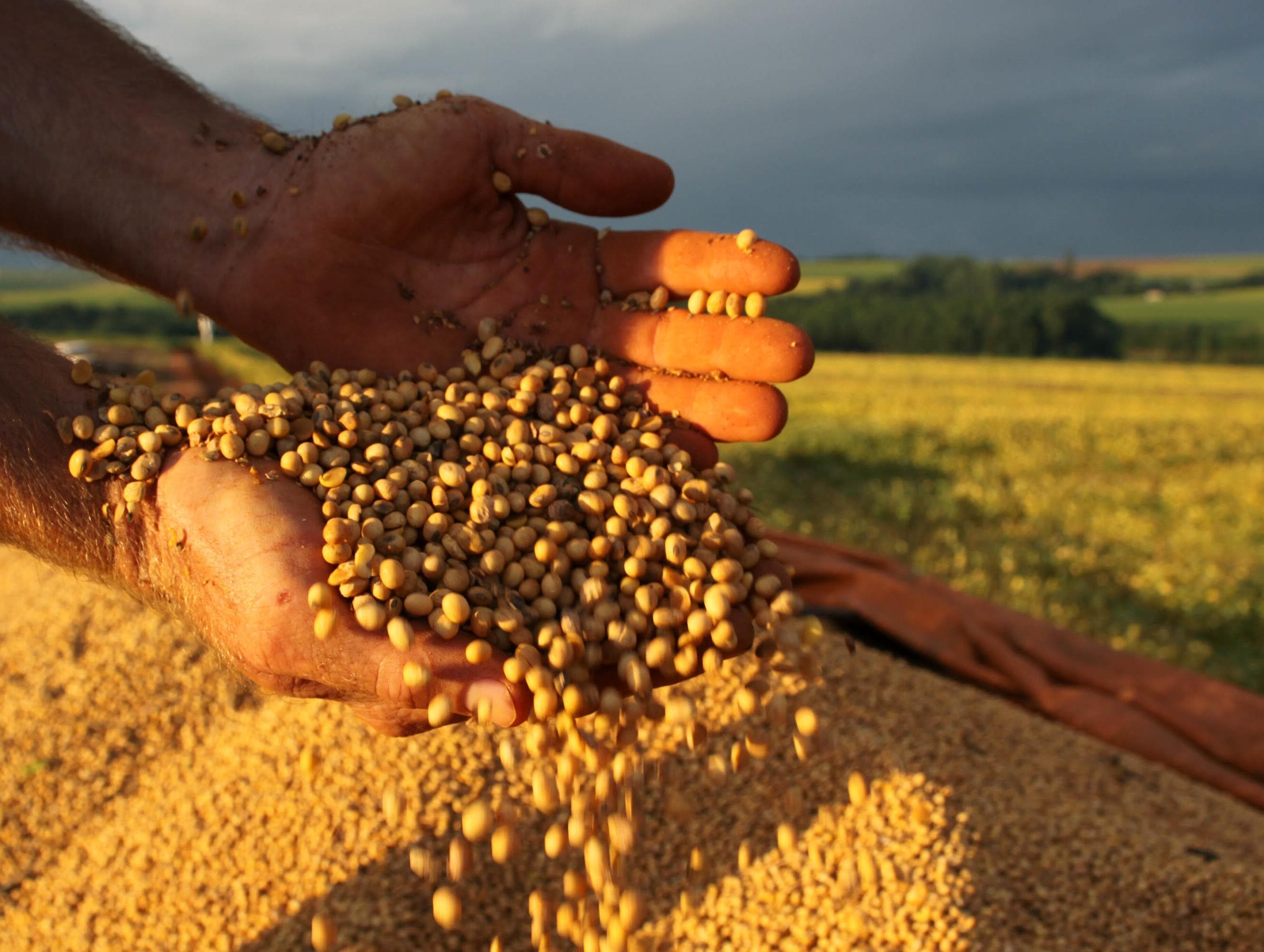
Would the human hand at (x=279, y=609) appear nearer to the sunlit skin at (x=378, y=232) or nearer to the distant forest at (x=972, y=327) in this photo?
the sunlit skin at (x=378, y=232)

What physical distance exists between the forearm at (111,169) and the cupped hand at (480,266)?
0.12 metres

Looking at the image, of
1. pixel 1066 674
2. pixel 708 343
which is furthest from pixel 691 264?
pixel 1066 674

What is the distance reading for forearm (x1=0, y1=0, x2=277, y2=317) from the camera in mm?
2633

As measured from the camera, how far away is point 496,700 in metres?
1.75

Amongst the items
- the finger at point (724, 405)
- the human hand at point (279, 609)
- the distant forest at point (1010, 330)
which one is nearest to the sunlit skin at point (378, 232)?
the finger at point (724, 405)

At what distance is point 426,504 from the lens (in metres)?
2.07

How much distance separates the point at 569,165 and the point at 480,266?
1.27ft

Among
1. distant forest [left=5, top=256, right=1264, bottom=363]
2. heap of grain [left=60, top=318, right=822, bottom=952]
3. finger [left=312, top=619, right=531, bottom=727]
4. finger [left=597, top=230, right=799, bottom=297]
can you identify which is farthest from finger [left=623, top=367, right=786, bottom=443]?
distant forest [left=5, top=256, right=1264, bottom=363]

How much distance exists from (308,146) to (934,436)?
31.9 feet

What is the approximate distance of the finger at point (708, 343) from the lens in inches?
95.3

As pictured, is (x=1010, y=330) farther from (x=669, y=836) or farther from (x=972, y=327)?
(x=669, y=836)

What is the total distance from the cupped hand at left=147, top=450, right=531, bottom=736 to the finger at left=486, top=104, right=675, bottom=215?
115cm

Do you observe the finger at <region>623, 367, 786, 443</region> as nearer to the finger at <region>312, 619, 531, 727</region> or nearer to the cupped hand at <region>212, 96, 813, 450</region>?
the cupped hand at <region>212, 96, 813, 450</region>

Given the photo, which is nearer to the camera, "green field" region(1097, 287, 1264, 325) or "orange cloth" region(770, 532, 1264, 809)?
"orange cloth" region(770, 532, 1264, 809)
